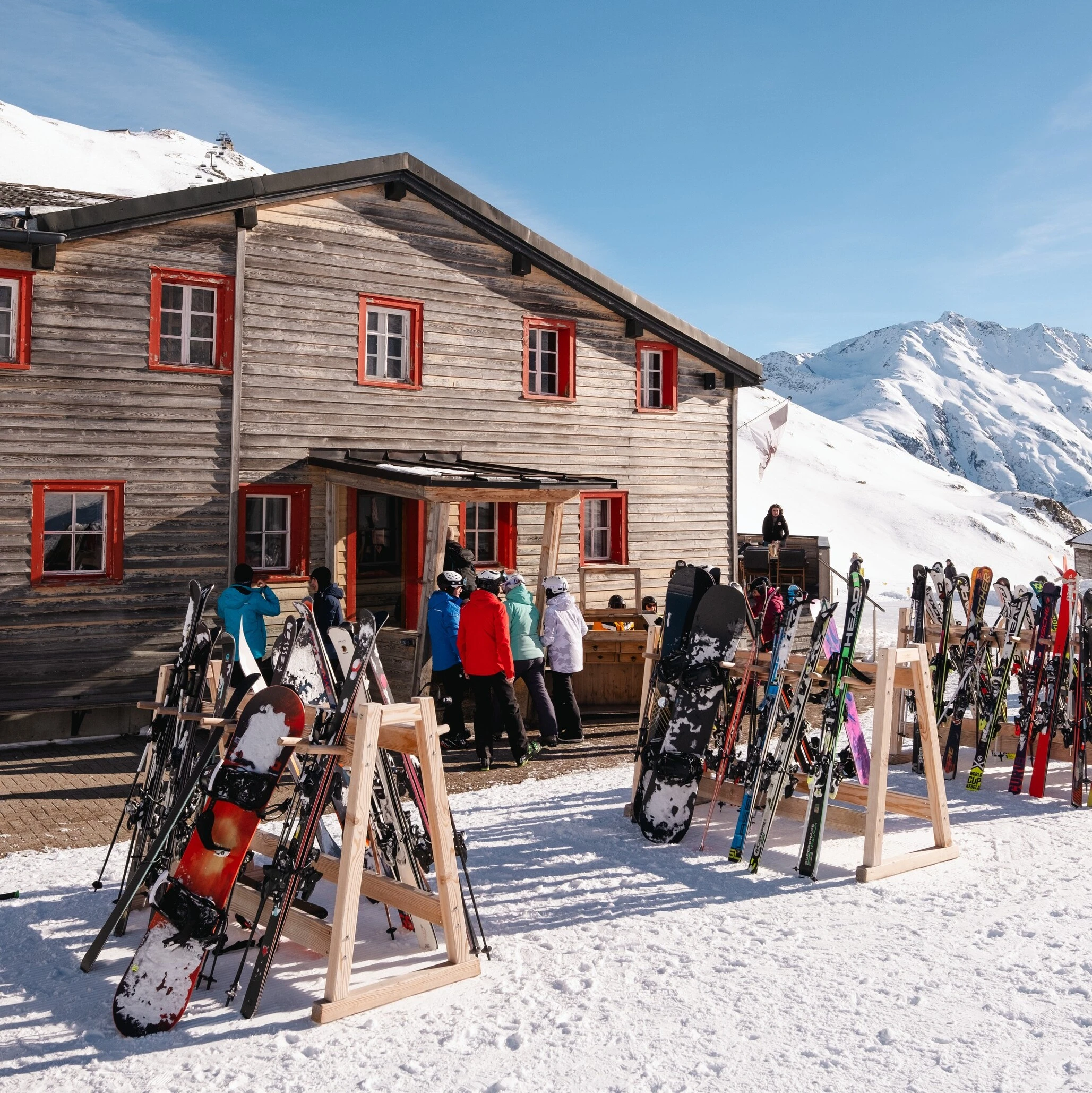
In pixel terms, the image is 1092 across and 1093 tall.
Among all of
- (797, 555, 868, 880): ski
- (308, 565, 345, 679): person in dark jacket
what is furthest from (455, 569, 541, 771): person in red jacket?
(797, 555, 868, 880): ski

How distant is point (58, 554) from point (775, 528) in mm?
11593

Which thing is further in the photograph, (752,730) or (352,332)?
(352,332)

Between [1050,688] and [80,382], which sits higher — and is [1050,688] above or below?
below

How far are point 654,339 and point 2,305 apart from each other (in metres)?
8.78

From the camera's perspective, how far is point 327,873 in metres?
4.81

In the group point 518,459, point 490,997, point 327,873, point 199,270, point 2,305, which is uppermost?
point 199,270

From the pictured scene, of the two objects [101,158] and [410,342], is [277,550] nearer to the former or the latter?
[410,342]

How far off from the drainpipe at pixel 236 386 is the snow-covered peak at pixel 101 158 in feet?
229

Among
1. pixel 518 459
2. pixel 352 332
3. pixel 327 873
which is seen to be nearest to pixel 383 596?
pixel 518 459

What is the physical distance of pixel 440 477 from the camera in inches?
416

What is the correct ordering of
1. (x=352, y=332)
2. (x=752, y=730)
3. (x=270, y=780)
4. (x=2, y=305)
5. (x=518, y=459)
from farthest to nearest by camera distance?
(x=518, y=459), (x=352, y=332), (x=2, y=305), (x=752, y=730), (x=270, y=780)

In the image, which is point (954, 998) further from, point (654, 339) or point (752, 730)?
point (654, 339)

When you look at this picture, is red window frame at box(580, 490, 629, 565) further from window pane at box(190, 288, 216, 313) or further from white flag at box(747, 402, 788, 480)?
white flag at box(747, 402, 788, 480)

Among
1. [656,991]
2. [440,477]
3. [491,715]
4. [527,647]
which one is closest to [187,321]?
[440,477]
